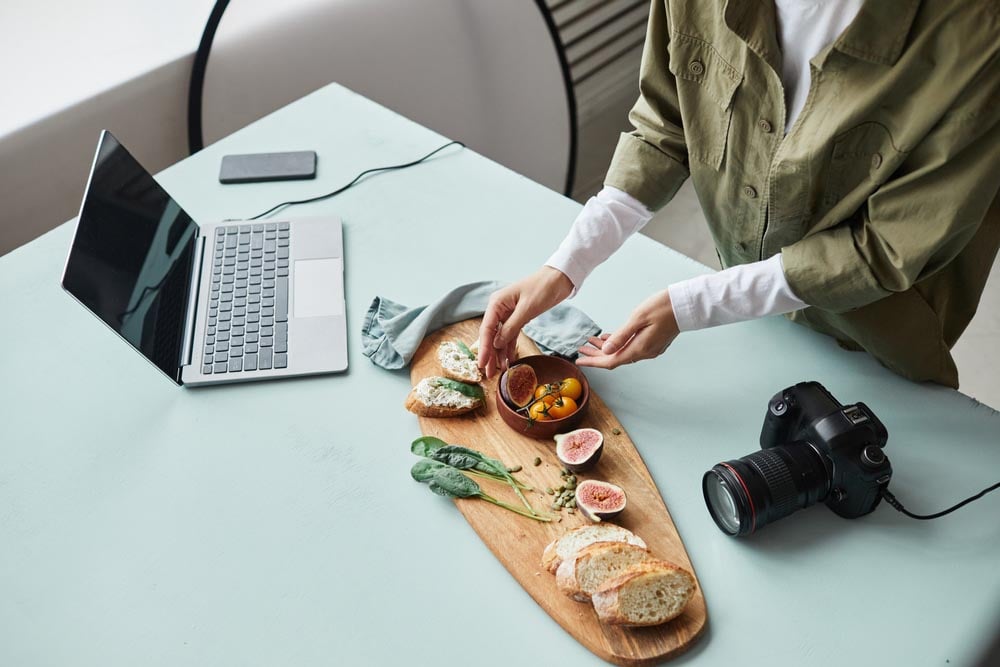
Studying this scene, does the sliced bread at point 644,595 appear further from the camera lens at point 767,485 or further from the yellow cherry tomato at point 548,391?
the yellow cherry tomato at point 548,391

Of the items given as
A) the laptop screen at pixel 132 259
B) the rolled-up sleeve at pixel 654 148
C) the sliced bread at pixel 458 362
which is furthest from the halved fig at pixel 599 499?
the laptop screen at pixel 132 259

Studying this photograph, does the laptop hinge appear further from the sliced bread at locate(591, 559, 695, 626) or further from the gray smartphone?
the sliced bread at locate(591, 559, 695, 626)

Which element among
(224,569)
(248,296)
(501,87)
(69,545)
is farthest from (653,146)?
(501,87)

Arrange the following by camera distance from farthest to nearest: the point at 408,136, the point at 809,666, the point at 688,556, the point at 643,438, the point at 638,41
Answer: the point at 638,41, the point at 408,136, the point at 643,438, the point at 688,556, the point at 809,666

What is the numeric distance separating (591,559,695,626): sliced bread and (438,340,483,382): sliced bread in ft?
1.31

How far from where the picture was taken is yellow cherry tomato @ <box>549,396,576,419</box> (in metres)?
1.18

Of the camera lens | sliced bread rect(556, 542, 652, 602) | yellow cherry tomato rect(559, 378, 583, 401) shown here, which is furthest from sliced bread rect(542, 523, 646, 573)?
yellow cherry tomato rect(559, 378, 583, 401)

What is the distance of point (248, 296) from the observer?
1429 mm

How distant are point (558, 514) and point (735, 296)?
37 centimetres

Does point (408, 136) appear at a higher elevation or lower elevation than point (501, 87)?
higher

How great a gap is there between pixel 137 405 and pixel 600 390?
685mm

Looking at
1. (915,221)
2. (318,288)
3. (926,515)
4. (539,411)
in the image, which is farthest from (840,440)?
(318,288)

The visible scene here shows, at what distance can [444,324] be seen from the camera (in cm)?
138

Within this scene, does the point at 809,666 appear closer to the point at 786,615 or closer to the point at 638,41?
the point at 786,615
